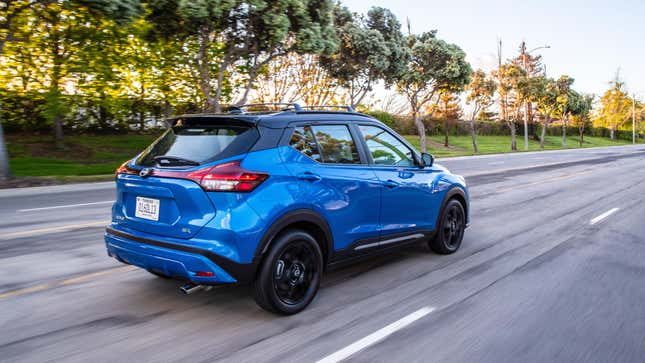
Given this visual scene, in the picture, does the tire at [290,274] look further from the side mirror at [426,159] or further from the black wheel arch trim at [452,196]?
the black wheel arch trim at [452,196]

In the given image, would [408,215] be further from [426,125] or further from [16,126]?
[426,125]

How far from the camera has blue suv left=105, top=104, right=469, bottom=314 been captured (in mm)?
3758

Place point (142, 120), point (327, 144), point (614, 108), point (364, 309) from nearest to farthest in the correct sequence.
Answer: point (364, 309) → point (327, 144) → point (142, 120) → point (614, 108)

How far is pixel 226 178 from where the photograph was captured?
375 centimetres

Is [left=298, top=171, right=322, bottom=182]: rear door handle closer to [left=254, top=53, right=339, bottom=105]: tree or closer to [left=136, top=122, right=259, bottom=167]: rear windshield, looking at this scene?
[left=136, top=122, right=259, bottom=167]: rear windshield

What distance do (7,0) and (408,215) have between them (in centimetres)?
1327

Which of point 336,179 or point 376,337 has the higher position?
point 336,179

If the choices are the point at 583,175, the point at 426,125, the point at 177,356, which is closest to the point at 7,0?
the point at 177,356

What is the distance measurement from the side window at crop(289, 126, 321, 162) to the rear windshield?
38 centimetres

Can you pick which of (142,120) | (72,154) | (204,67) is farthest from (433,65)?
(72,154)

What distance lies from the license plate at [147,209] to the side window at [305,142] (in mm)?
1160

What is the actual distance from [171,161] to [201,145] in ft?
0.85

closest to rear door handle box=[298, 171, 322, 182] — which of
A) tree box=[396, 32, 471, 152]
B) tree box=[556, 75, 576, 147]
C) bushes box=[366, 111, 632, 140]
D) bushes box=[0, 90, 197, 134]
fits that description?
bushes box=[0, 90, 197, 134]

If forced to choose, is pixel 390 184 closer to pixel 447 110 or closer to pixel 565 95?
pixel 447 110
